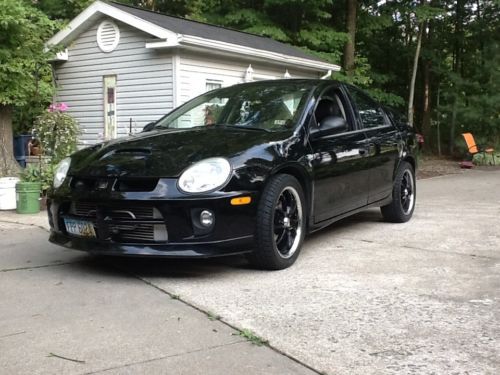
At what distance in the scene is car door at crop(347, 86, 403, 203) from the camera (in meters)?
6.06

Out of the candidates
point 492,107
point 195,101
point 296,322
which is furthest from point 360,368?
point 492,107

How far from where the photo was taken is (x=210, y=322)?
140 inches

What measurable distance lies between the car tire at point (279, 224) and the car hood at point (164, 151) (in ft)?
1.17

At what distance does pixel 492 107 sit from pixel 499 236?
41.1 ft

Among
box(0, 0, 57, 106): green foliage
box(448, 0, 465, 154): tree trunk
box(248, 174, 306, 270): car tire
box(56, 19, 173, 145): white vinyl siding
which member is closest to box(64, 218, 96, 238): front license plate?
box(248, 174, 306, 270): car tire

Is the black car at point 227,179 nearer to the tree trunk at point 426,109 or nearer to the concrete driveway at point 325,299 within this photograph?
the concrete driveway at point 325,299

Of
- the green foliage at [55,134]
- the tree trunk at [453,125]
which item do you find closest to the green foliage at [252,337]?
the green foliage at [55,134]

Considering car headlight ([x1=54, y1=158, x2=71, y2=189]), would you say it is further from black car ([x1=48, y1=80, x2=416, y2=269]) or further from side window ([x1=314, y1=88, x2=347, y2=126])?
side window ([x1=314, y1=88, x2=347, y2=126])

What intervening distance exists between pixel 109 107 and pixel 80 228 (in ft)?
28.5

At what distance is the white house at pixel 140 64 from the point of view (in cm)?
1128

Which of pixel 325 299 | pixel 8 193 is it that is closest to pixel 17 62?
pixel 8 193

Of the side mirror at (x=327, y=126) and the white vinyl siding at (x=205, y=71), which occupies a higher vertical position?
the white vinyl siding at (x=205, y=71)

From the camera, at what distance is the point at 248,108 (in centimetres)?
546

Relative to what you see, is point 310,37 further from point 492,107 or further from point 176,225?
point 176,225
